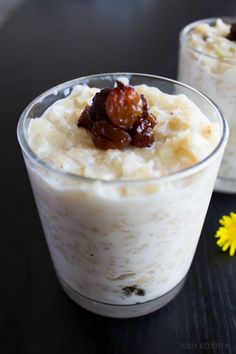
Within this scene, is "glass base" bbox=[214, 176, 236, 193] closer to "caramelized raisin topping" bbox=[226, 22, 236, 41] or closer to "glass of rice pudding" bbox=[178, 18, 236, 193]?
"glass of rice pudding" bbox=[178, 18, 236, 193]

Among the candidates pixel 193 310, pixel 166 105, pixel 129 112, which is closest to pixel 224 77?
pixel 166 105

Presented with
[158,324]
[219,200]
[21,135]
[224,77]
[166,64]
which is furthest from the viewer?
[166,64]

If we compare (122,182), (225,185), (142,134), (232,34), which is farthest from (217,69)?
(122,182)

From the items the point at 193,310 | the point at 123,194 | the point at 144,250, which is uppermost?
the point at 123,194

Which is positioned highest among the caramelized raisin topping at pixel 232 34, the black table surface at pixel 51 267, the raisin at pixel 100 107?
the raisin at pixel 100 107

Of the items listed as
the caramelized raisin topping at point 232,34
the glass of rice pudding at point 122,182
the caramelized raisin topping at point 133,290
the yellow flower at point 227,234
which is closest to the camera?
the glass of rice pudding at point 122,182

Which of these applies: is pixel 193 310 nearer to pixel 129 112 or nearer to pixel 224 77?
pixel 129 112

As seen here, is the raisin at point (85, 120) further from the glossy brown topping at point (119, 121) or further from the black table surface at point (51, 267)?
the black table surface at point (51, 267)

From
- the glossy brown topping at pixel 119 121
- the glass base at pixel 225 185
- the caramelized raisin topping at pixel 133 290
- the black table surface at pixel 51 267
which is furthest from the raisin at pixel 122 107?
the glass base at pixel 225 185
